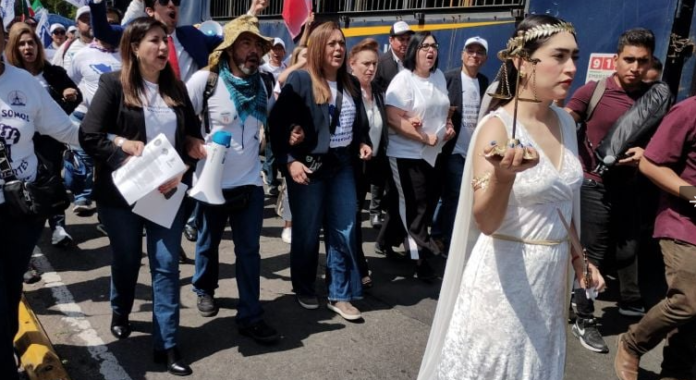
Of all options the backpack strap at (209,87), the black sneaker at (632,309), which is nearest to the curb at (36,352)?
the backpack strap at (209,87)

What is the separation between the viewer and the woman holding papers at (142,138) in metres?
3.46

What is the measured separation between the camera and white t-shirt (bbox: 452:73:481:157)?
5645mm

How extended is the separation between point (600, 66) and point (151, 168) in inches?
167

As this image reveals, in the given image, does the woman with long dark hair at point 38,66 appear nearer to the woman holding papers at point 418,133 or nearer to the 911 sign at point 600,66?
the woman holding papers at point 418,133

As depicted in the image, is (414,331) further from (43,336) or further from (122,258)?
(43,336)

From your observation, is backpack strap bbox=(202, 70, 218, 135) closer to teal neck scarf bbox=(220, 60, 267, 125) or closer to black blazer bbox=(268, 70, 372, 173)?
teal neck scarf bbox=(220, 60, 267, 125)

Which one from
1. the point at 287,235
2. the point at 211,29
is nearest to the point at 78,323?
the point at 287,235

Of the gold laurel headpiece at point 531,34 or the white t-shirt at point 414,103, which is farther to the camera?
the white t-shirt at point 414,103

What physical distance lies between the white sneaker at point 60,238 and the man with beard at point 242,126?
2.43 m

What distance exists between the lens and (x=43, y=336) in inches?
148

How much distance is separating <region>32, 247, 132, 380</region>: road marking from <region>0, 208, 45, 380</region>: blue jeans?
1.84 ft

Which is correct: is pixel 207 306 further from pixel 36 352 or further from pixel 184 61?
pixel 184 61

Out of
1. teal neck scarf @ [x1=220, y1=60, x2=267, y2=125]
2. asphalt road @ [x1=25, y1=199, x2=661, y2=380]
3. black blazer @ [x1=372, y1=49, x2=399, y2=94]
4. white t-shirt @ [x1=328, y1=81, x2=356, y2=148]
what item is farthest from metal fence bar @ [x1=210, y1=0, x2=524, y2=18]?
teal neck scarf @ [x1=220, y1=60, x2=267, y2=125]

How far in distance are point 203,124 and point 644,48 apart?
303 centimetres
